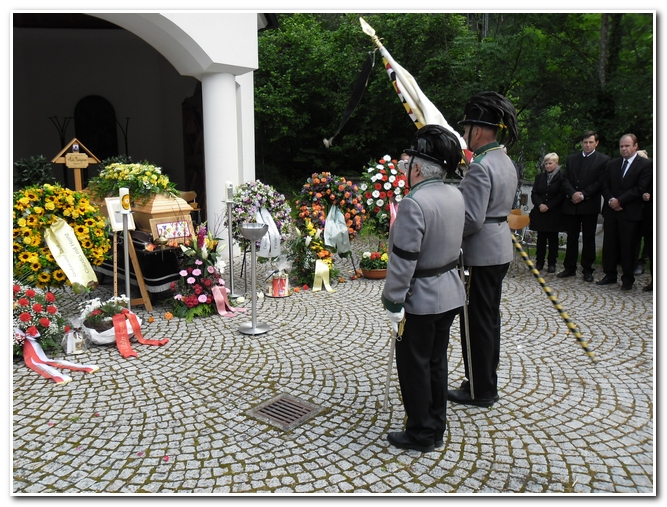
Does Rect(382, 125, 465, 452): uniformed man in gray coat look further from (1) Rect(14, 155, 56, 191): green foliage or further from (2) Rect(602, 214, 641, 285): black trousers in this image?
(1) Rect(14, 155, 56, 191): green foliage

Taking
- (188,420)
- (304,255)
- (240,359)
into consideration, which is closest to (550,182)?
(304,255)

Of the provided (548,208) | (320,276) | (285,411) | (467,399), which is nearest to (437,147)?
(467,399)

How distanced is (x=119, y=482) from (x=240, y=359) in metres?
2.05

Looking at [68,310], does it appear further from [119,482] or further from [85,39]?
[85,39]

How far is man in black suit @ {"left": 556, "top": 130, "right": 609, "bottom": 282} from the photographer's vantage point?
8164mm

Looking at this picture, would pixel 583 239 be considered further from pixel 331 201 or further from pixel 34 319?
pixel 34 319

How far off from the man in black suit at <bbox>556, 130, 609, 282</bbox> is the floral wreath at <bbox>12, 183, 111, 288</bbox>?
6704 mm

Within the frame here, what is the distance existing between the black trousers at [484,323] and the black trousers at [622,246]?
447cm

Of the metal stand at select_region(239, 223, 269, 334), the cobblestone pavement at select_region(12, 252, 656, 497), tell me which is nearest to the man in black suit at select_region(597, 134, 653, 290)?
the cobblestone pavement at select_region(12, 252, 656, 497)

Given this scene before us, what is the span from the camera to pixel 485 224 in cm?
395

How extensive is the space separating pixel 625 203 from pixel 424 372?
5.54 metres

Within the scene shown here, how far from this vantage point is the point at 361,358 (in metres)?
5.29

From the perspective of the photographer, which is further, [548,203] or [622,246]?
[548,203]

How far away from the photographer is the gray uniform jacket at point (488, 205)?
12.3 ft
